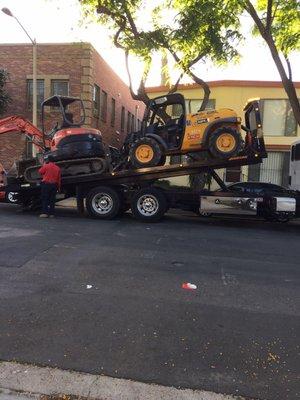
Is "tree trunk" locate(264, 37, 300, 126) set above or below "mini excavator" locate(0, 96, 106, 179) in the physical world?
above

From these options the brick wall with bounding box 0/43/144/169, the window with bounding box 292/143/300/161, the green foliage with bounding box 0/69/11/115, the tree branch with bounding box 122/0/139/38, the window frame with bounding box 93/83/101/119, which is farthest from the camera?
the window frame with bounding box 93/83/101/119

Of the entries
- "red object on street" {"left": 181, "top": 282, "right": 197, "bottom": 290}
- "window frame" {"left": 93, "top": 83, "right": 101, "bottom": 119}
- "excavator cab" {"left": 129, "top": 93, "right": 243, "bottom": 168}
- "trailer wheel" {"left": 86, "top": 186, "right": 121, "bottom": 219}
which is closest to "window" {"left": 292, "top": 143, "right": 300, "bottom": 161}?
"excavator cab" {"left": 129, "top": 93, "right": 243, "bottom": 168}

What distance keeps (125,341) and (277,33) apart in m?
14.0

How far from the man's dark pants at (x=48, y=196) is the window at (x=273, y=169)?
14.2 m

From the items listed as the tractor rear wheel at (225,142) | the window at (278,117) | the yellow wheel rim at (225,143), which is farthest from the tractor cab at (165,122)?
the window at (278,117)

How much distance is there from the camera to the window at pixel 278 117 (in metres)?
24.7

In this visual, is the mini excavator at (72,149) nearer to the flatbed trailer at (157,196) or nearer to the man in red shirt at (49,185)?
the flatbed trailer at (157,196)

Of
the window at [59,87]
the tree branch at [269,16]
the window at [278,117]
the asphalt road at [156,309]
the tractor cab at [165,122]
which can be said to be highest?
the tree branch at [269,16]

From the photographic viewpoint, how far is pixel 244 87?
24.7 m

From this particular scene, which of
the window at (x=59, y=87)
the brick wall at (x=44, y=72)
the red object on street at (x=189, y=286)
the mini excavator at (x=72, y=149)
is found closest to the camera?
the red object on street at (x=189, y=286)

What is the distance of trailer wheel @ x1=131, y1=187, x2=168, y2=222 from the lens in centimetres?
1271

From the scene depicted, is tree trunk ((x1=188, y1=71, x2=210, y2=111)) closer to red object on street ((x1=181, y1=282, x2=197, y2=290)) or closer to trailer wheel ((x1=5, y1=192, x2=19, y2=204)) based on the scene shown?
trailer wheel ((x1=5, y1=192, x2=19, y2=204))

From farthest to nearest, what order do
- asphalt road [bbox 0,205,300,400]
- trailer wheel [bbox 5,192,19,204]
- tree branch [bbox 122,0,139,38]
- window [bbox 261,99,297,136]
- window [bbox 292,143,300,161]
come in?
1. window [bbox 261,99,297,136]
2. tree branch [bbox 122,0,139,38]
3. window [bbox 292,143,300,161]
4. trailer wheel [bbox 5,192,19,204]
5. asphalt road [bbox 0,205,300,400]

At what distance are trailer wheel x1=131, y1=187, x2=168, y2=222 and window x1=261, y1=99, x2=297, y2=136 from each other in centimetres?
1377
